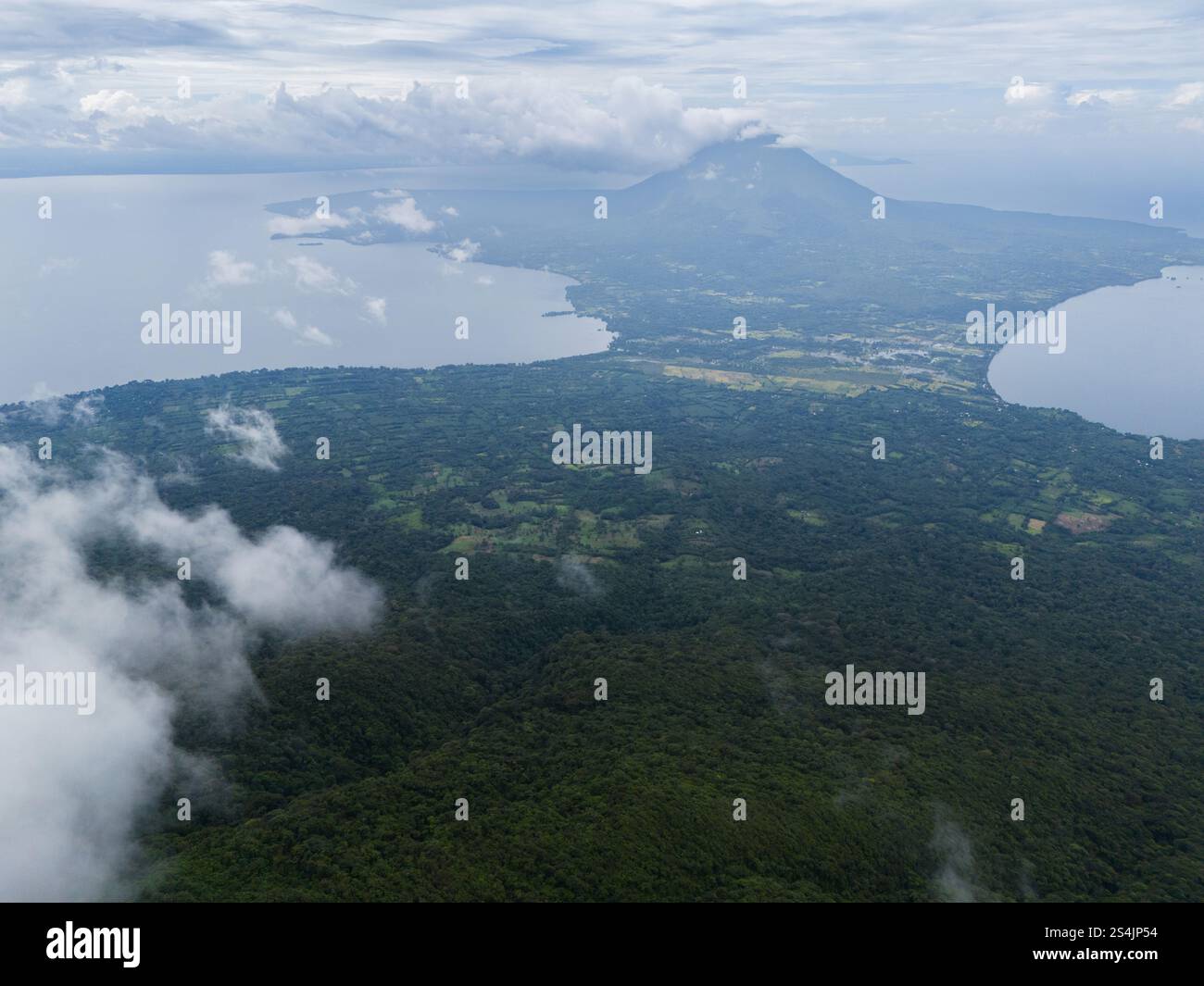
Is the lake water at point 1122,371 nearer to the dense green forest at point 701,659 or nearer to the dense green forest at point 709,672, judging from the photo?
the dense green forest at point 701,659

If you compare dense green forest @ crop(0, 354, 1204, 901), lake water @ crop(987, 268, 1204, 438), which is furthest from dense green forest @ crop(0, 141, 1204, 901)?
lake water @ crop(987, 268, 1204, 438)

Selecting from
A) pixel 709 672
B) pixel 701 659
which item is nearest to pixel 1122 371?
pixel 701 659

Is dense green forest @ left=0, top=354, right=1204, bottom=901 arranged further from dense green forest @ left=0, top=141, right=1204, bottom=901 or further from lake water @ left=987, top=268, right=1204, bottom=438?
lake water @ left=987, top=268, right=1204, bottom=438

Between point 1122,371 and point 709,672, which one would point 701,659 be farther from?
point 1122,371

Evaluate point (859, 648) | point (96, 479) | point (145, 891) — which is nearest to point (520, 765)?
point (145, 891)

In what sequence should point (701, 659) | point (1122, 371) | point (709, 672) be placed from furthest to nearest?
1. point (1122, 371)
2. point (701, 659)
3. point (709, 672)
